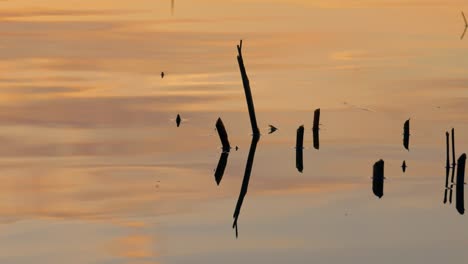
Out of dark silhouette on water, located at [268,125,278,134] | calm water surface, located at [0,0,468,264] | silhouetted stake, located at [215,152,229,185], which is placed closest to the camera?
calm water surface, located at [0,0,468,264]

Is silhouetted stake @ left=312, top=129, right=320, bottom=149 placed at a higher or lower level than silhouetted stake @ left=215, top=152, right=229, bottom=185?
higher

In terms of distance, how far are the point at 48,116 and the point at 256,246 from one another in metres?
10.7

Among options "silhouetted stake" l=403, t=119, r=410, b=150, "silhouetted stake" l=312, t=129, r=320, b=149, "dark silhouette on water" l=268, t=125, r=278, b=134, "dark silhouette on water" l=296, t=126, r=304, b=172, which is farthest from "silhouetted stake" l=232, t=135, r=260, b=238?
"silhouetted stake" l=403, t=119, r=410, b=150

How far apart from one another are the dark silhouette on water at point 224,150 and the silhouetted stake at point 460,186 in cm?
398

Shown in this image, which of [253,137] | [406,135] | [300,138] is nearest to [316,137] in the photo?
[253,137]

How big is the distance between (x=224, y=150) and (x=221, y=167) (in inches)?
44.2

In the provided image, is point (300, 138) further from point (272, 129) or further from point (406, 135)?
point (272, 129)

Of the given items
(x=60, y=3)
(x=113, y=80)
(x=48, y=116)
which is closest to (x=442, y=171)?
(x=48, y=116)

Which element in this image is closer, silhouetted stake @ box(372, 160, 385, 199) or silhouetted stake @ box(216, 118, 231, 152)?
silhouetted stake @ box(372, 160, 385, 199)

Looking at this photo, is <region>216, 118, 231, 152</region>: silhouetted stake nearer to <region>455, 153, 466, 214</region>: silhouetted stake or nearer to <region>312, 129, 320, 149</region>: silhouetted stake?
<region>312, 129, 320, 149</region>: silhouetted stake

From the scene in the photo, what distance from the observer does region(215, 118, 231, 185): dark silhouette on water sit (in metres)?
25.4

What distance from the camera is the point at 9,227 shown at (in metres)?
21.6

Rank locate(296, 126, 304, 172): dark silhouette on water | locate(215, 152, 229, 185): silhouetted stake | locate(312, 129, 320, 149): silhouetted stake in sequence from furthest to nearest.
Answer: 1. locate(312, 129, 320, 149): silhouetted stake
2. locate(296, 126, 304, 172): dark silhouette on water
3. locate(215, 152, 229, 185): silhouetted stake

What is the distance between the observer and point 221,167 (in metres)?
25.8
